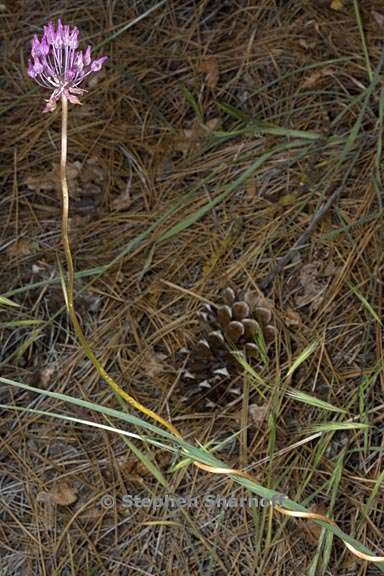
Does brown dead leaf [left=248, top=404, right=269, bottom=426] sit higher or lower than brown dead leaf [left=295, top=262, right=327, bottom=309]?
lower

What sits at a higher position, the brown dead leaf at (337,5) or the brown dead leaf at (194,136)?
the brown dead leaf at (337,5)

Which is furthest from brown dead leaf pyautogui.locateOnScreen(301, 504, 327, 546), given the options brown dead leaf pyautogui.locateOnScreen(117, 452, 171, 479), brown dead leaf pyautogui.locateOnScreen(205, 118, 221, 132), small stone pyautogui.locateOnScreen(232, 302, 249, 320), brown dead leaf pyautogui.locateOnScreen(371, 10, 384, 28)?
brown dead leaf pyautogui.locateOnScreen(371, 10, 384, 28)

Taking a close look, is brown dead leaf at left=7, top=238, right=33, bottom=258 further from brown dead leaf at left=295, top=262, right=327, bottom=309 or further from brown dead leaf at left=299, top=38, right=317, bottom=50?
brown dead leaf at left=299, top=38, right=317, bottom=50

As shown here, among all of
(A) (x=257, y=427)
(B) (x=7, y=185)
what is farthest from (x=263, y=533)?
(B) (x=7, y=185)

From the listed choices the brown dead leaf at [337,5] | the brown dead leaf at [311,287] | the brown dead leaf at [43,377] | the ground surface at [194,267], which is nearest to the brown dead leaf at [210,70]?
the ground surface at [194,267]

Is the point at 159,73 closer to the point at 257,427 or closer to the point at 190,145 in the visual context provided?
the point at 190,145

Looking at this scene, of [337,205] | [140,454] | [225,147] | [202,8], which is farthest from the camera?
[202,8]

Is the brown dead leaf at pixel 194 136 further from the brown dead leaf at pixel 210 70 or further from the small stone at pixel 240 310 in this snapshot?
the small stone at pixel 240 310
